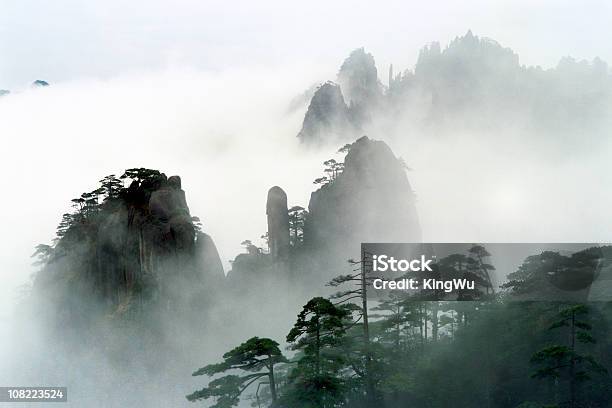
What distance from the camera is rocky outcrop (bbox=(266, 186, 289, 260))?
61.3 metres

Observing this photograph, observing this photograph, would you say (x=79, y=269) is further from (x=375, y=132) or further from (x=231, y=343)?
(x=375, y=132)

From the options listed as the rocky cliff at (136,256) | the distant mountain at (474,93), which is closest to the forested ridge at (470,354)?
the rocky cliff at (136,256)

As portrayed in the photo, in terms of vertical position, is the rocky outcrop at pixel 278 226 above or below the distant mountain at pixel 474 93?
below

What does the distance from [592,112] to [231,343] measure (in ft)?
434

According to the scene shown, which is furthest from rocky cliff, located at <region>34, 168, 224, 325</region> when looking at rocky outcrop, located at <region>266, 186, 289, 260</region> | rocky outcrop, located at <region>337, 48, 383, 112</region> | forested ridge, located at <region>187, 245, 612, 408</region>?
rocky outcrop, located at <region>337, 48, 383, 112</region>

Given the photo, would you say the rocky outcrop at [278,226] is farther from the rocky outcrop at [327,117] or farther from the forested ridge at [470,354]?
the rocky outcrop at [327,117]

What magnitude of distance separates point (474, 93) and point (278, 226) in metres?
105

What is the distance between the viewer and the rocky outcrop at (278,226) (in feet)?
201

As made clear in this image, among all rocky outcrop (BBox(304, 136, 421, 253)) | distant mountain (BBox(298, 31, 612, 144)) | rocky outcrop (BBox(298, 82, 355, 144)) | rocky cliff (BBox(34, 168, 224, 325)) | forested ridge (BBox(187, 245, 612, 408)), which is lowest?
forested ridge (BBox(187, 245, 612, 408))

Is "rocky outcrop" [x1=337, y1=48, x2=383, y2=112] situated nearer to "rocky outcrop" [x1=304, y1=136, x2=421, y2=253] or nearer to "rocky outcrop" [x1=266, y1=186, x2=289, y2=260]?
"rocky outcrop" [x1=304, y1=136, x2=421, y2=253]

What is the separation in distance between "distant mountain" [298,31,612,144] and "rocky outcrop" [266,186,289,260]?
68548 millimetres

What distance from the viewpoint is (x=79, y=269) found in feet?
181

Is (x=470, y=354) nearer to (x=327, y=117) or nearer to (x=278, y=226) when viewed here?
(x=278, y=226)

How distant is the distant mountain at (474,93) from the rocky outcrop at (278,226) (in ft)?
225
